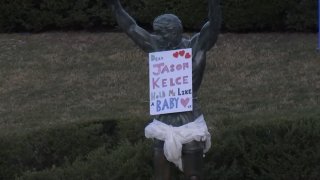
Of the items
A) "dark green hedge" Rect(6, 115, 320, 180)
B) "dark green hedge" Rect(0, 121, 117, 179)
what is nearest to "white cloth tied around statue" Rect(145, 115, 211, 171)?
"dark green hedge" Rect(6, 115, 320, 180)

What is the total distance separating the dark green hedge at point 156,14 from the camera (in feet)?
42.3

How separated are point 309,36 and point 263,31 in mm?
933

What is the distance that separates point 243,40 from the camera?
12961 mm

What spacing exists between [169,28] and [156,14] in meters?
8.64

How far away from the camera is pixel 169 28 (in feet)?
16.1

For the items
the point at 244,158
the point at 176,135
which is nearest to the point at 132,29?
the point at 176,135

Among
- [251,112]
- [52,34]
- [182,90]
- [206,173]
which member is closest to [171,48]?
[182,90]

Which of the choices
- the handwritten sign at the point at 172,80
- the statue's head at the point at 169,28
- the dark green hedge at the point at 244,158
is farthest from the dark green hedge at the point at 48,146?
the statue's head at the point at 169,28

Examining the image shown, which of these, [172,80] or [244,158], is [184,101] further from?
Result: [244,158]

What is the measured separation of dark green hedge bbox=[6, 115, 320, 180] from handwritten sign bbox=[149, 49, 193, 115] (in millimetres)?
1312

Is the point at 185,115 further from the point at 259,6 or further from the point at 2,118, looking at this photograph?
the point at 259,6

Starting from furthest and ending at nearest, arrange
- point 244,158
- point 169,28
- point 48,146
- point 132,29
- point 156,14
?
point 156,14 → point 48,146 → point 244,158 → point 132,29 → point 169,28

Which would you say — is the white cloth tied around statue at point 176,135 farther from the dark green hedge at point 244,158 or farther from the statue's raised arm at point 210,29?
the dark green hedge at point 244,158

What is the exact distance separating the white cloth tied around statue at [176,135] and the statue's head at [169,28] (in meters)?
0.54
